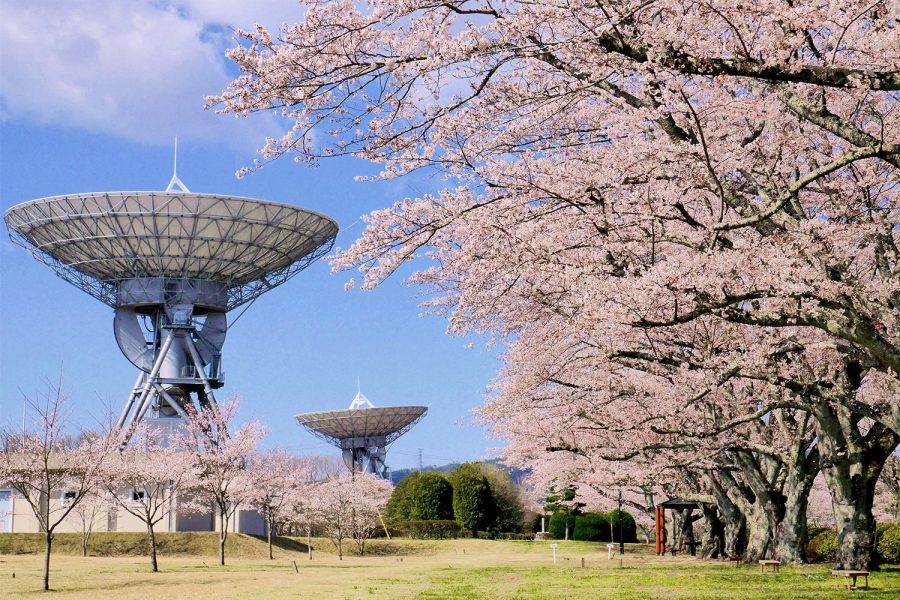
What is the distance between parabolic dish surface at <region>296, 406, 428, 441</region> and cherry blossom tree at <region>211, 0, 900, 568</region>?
45795 mm

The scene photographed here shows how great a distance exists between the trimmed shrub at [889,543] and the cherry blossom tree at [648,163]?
10364mm

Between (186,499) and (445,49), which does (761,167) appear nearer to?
(445,49)

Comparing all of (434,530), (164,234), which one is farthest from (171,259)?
(434,530)

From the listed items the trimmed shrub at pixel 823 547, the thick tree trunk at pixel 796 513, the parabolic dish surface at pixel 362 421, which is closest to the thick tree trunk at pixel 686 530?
the trimmed shrub at pixel 823 547

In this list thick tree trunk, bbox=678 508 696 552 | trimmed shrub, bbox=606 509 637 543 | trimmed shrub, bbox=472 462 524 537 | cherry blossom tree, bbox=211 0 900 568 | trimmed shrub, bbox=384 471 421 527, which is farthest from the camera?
trimmed shrub, bbox=384 471 421 527

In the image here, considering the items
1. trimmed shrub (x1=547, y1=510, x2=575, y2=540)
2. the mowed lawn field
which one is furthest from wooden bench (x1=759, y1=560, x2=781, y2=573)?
trimmed shrub (x1=547, y1=510, x2=575, y2=540)

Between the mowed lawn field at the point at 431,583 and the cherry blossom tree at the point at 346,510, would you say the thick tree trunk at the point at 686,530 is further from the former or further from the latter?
the cherry blossom tree at the point at 346,510

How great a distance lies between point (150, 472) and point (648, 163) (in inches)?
1029

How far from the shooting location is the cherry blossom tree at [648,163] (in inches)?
254

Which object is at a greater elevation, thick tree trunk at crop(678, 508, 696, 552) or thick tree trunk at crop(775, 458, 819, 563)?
thick tree trunk at crop(775, 458, 819, 563)

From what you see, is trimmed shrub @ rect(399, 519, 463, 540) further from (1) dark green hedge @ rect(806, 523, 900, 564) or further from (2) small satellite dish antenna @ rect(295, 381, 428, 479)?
(1) dark green hedge @ rect(806, 523, 900, 564)

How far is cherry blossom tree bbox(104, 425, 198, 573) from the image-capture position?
27.0 metres

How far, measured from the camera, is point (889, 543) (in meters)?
22.9

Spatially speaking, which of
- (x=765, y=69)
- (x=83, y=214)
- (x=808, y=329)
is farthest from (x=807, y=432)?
(x=83, y=214)
